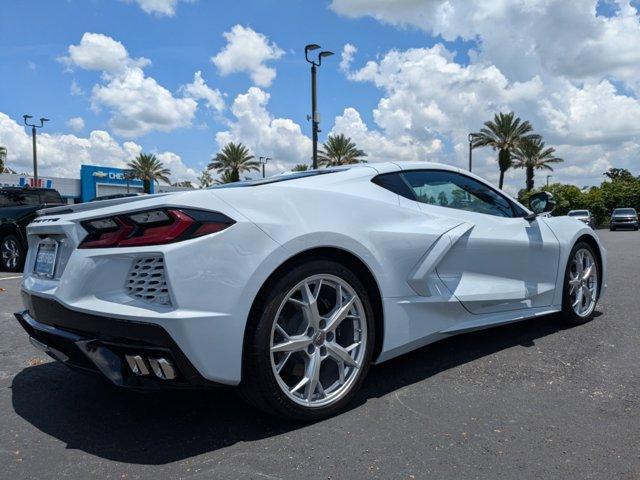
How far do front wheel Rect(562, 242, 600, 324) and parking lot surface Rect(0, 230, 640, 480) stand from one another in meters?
0.68

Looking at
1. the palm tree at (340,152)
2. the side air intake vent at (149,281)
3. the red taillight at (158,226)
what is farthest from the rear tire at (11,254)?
the palm tree at (340,152)

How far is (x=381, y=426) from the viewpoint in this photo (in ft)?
9.12

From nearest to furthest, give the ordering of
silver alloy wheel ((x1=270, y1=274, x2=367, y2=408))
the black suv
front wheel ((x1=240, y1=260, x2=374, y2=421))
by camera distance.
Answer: front wheel ((x1=240, y1=260, x2=374, y2=421)) → silver alloy wheel ((x1=270, y1=274, x2=367, y2=408)) → the black suv

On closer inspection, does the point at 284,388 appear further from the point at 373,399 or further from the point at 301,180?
the point at 301,180

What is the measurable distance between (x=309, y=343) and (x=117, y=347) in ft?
3.07

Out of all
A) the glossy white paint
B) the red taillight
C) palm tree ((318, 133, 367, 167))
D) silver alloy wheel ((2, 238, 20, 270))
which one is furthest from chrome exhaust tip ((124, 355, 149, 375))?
palm tree ((318, 133, 367, 167))

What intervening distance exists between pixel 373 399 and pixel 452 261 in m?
1.03

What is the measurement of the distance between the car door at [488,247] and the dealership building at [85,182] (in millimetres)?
41552

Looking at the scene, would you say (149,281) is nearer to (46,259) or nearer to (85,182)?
(46,259)

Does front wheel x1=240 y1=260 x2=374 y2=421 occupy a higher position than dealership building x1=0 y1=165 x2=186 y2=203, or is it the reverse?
dealership building x1=0 y1=165 x2=186 y2=203

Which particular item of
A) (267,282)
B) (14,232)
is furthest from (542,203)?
(14,232)

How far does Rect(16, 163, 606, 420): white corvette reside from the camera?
242 centimetres

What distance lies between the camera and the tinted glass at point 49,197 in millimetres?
11483

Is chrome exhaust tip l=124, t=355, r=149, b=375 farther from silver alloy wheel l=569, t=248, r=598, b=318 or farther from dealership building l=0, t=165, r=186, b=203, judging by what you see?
dealership building l=0, t=165, r=186, b=203
